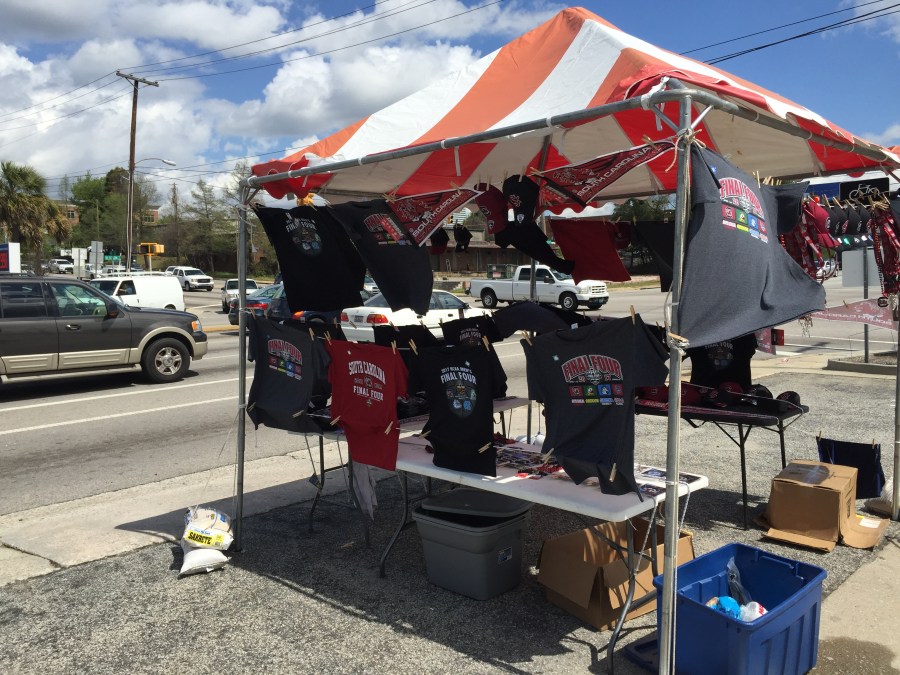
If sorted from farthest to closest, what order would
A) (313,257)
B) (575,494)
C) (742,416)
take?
(313,257) → (742,416) → (575,494)

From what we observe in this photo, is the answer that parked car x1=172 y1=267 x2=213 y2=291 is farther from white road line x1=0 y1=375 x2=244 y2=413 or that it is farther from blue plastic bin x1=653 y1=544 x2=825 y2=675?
blue plastic bin x1=653 y1=544 x2=825 y2=675

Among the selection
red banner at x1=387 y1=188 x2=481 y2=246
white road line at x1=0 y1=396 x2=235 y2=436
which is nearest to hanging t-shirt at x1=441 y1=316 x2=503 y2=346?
red banner at x1=387 y1=188 x2=481 y2=246

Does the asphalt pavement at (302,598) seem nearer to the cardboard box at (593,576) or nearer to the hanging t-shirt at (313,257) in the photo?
the cardboard box at (593,576)

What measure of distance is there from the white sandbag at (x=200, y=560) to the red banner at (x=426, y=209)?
8.62 ft

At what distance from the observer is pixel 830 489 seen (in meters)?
5.23

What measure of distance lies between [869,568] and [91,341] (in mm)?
11376

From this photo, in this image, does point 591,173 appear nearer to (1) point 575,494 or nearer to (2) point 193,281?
(1) point 575,494

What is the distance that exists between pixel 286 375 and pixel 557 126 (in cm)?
266

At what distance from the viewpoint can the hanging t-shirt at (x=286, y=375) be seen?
16.9 feet

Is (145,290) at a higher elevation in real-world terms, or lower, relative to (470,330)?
lower

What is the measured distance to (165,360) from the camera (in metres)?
13.2

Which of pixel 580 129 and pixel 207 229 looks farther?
pixel 207 229

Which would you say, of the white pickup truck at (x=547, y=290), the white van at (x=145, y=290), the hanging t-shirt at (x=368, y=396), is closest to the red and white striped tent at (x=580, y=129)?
the hanging t-shirt at (x=368, y=396)

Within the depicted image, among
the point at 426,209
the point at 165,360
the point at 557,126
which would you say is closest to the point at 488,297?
the point at 165,360
